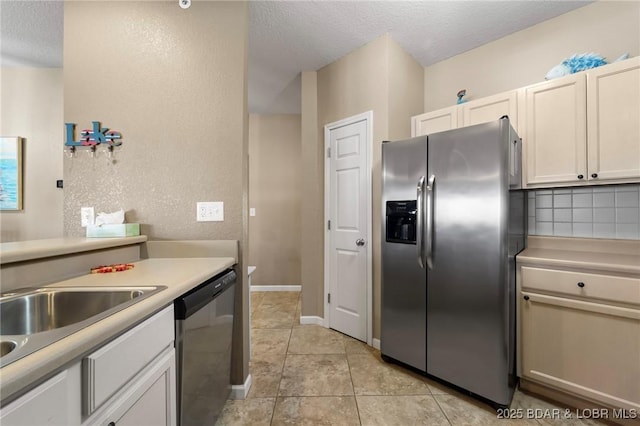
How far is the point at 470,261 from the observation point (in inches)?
64.7

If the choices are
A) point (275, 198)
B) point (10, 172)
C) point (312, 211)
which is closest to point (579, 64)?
point (312, 211)

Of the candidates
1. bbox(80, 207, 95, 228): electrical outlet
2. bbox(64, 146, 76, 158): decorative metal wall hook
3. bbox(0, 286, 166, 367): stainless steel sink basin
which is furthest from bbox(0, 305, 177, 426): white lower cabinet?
bbox(64, 146, 76, 158): decorative metal wall hook

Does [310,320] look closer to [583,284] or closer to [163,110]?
[583,284]

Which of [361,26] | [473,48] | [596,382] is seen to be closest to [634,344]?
[596,382]

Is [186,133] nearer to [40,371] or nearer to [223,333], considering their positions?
[223,333]

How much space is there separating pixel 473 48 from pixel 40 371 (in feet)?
11.2

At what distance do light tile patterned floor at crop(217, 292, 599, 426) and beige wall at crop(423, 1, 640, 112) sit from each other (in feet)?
8.03

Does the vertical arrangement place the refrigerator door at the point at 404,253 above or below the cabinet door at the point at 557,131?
Answer: below

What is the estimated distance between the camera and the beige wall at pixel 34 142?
9.02 ft

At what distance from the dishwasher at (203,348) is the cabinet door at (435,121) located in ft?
6.71

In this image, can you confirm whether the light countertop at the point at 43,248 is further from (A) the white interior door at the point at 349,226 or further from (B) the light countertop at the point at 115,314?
(A) the white interior door at the point at 349,226

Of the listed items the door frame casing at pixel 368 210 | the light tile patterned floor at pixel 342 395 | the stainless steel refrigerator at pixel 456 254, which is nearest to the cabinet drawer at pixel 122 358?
the light tile patterned floor at pixel 342 395

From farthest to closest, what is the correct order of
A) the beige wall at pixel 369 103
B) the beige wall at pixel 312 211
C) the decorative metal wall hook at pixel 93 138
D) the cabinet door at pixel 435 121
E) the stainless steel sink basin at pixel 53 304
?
1. the beige wall at pixel 312 211
2. the beige wall at pixel 369 103
3. the cabinet door at pixel 435 121
4. the decorative metal wall hook at pixel 93 138
5. the stainless steel sink basin at pixel 53 304

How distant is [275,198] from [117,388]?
3572 mm
